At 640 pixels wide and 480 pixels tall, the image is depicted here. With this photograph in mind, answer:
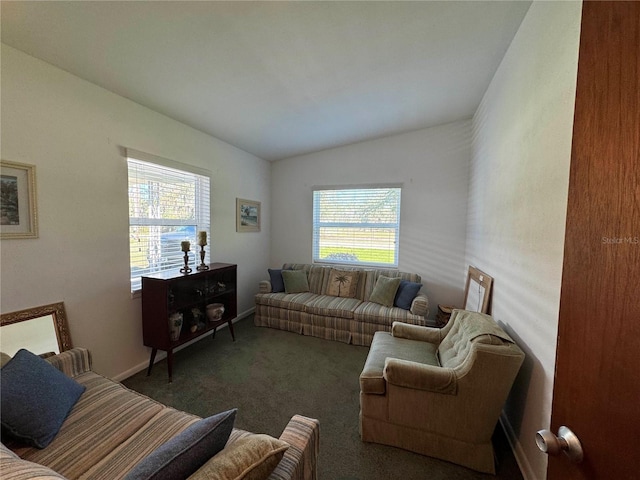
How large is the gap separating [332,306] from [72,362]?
2.42 metres

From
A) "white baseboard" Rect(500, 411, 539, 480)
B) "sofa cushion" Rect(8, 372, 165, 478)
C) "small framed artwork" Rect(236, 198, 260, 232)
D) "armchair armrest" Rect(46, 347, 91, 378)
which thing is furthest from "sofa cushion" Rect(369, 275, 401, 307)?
"armchair armrest" Rect(46, 347, 91, 378)

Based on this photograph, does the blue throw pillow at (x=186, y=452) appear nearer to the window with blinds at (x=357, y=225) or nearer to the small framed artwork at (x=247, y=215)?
the small framed artwork at (x=247, y=215)

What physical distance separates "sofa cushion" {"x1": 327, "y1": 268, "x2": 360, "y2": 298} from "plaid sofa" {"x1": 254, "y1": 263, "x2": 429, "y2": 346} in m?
0.06

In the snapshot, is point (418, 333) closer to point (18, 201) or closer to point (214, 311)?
point (214, 311)

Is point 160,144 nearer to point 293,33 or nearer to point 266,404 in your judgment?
point 293,33

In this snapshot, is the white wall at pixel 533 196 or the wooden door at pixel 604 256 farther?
the white wall at pixel 533 196

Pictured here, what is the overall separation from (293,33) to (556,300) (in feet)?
7.15

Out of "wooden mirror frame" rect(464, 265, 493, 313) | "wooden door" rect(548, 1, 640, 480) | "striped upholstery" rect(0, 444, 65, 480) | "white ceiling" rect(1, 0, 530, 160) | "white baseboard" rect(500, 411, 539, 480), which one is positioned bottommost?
"white baseboard" rect(500, 411, 539, 480)

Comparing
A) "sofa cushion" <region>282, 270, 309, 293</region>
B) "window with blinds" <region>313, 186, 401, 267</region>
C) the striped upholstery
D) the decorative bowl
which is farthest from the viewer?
"window with blinds" <region>313, 186, 401, 267</region>

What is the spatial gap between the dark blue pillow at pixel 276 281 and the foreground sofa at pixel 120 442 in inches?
94.7

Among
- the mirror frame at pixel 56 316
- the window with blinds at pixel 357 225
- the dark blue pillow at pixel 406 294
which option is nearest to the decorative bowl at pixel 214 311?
the mirror frame at pixel 56 316

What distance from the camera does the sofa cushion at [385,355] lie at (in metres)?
1.73

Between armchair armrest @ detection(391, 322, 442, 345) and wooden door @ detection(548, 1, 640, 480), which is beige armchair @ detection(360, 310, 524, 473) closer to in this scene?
armchair armrest @ detection(391, 322, 442, 345)

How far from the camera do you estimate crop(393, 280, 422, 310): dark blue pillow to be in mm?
3268
